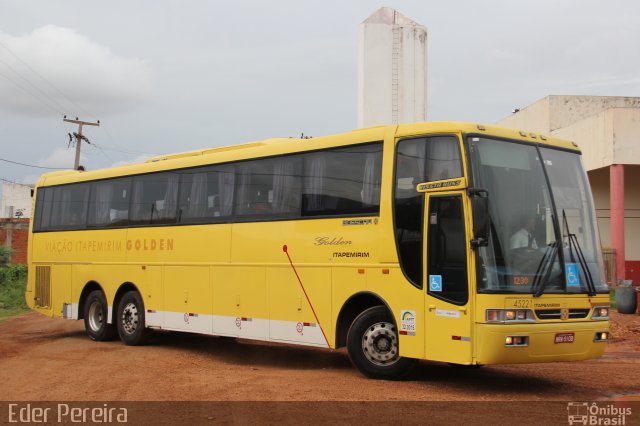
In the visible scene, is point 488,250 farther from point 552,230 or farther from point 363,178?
point 363,178

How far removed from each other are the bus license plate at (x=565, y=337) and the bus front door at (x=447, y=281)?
46.4 inches

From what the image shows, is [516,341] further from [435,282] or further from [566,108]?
[566,108]

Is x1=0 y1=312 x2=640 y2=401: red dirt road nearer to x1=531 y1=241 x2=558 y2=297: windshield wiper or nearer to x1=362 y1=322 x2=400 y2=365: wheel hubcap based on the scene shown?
x1=362 y1=322 x2=400 y2=365: wheel hubcap

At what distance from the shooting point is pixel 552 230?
10234 millimetres

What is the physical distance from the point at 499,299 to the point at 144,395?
4.47 meters

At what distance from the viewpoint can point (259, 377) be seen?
11242 mm

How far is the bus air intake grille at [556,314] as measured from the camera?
985cm

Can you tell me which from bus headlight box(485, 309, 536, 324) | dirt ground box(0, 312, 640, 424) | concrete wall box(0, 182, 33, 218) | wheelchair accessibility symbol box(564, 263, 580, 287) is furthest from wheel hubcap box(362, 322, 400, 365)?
concrete wall box(0, 182, 33, 218)

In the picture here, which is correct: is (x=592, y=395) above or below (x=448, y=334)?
below

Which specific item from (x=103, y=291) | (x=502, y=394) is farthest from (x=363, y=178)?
(x=103, y=291)

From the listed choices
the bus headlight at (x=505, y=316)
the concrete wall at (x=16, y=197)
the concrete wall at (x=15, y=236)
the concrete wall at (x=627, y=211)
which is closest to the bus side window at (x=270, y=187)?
the bus headlight at (x=505, y=316)

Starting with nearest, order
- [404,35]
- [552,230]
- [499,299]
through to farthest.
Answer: [499,299] < [552,230] < [404,35]

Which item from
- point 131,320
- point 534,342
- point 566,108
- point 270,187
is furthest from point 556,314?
point 566,108

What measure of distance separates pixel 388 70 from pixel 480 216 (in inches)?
1102
